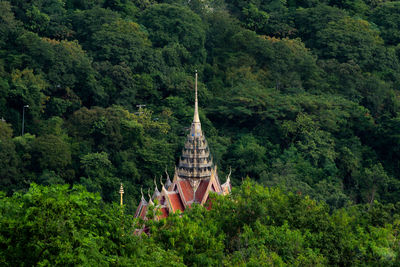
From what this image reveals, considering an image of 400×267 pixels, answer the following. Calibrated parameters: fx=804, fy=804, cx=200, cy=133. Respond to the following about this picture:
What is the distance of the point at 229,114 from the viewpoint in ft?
198

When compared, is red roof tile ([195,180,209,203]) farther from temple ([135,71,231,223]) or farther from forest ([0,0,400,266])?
forest ([0,0,400,266])

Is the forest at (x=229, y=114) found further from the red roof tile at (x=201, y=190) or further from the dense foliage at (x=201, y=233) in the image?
the red roof tile at (x=201, y=190)

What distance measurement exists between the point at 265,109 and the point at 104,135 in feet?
43.8

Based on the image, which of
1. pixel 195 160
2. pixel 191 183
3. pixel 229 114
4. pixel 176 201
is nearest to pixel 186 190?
pixel 191 183

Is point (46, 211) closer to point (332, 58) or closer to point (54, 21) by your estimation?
point (54, 21)

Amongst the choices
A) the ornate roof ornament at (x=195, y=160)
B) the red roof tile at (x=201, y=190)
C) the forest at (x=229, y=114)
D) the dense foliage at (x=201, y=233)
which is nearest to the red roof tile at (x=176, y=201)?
the red roof tile at (x=201, y=190)

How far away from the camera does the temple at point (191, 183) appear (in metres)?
41.5

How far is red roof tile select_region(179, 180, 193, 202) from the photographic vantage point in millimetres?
41844

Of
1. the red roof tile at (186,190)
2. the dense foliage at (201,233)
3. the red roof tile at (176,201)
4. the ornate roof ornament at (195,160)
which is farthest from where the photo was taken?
the ornate roof ornament at (195,160)

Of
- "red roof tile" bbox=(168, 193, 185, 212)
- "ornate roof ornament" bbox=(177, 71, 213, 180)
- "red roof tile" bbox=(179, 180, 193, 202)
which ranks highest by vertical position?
"ornate roof ornament" bbox=(177, 71, 213, 180)

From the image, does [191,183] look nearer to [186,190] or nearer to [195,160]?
[186,190]

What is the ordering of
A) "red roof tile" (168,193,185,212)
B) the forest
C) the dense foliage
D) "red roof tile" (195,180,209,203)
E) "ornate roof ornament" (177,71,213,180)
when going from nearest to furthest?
the dense foliage, the forest, "red roof tile" (168,193,185,212), "red roof tile" (195,180,209,203), "ornate roof ornament" (177,71,213,180)

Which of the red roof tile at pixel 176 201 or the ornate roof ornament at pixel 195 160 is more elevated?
the ornate roof ornament at pixel 195 160

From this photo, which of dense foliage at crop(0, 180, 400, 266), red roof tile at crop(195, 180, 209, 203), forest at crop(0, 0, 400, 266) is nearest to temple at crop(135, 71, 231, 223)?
red roof tile at crop(195, 180, 209, 203)
